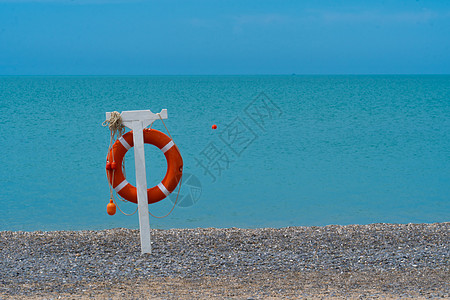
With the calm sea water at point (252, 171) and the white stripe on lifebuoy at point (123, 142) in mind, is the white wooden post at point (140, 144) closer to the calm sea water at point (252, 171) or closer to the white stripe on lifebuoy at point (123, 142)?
the white stripe on lifebuoy at point (123, 142)

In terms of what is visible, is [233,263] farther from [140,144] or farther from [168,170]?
[140,144]

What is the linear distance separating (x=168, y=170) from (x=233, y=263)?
3.35 ft

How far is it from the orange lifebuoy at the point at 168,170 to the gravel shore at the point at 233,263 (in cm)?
51

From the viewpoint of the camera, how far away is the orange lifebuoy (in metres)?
4.41

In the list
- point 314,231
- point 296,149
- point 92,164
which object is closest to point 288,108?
point 296,149

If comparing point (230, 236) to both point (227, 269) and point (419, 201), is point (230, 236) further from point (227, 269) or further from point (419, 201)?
point (419, 201)

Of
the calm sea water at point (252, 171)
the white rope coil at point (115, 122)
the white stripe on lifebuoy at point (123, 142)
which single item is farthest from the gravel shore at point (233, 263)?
the calm sea water at point (252, 171)

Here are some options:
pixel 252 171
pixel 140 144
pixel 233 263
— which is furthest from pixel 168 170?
pixel 252 171

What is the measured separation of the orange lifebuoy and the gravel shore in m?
0.51

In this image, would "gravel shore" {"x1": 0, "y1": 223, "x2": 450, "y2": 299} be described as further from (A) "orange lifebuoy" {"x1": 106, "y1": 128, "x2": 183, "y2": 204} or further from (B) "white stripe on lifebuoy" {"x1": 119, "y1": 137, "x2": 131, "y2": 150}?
(B) "white stripe on lifebuoy" {"x1": 119, "y1": 137, "x2": 131, "y2": 150}

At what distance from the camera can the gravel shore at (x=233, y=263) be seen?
3.35 metres

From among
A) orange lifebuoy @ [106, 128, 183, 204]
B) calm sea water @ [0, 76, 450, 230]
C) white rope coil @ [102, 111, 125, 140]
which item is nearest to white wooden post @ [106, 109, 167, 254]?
white rope coil @ [102, 111, 125, 140]

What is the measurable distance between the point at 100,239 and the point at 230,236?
1217 millimetres

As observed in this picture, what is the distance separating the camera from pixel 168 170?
4445mm
